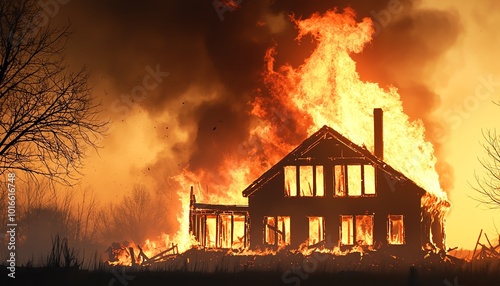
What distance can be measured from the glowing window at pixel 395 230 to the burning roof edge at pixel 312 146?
190 centimetres

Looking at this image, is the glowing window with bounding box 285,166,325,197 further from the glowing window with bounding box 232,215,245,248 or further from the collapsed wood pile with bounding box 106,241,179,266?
the collapsed wood pile with bounding box 106,241,179,266

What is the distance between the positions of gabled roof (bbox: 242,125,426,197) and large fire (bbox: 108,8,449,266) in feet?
5.70

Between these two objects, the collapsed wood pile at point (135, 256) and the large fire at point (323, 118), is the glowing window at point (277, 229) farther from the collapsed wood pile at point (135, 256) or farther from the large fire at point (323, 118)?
the collapsed wood pile at point (135, 256)

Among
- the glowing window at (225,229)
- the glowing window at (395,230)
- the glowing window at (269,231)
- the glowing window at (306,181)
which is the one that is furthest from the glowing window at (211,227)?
the glowing window at (395,230)

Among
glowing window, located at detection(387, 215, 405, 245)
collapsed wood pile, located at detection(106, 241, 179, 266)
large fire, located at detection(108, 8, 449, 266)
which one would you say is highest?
large fire, located at detection(108, 8, 449, 266)

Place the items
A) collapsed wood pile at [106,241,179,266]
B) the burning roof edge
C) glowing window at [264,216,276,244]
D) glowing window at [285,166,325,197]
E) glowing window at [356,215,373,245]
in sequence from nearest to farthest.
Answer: the burning roof edge → glowing window at [356,215,373,245] → collapsed wood pile at [106,241,179,266] → glowing window at [285,166,325,197] → glowing window at [264,216,276,244]

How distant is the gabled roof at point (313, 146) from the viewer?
143ft

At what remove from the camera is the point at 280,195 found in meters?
45.2

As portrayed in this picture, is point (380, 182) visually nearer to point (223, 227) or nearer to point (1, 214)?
point (223, 227)

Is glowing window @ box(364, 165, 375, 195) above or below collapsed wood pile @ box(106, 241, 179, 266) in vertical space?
above

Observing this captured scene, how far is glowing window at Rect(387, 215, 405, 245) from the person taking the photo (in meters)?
43.8

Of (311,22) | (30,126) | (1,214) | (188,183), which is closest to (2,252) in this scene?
(1,214)

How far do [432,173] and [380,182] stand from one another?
3410 millimetres

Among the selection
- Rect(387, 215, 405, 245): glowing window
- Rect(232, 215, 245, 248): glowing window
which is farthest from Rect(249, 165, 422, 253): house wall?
Rect(232, 215, 245, 248): glowing window
